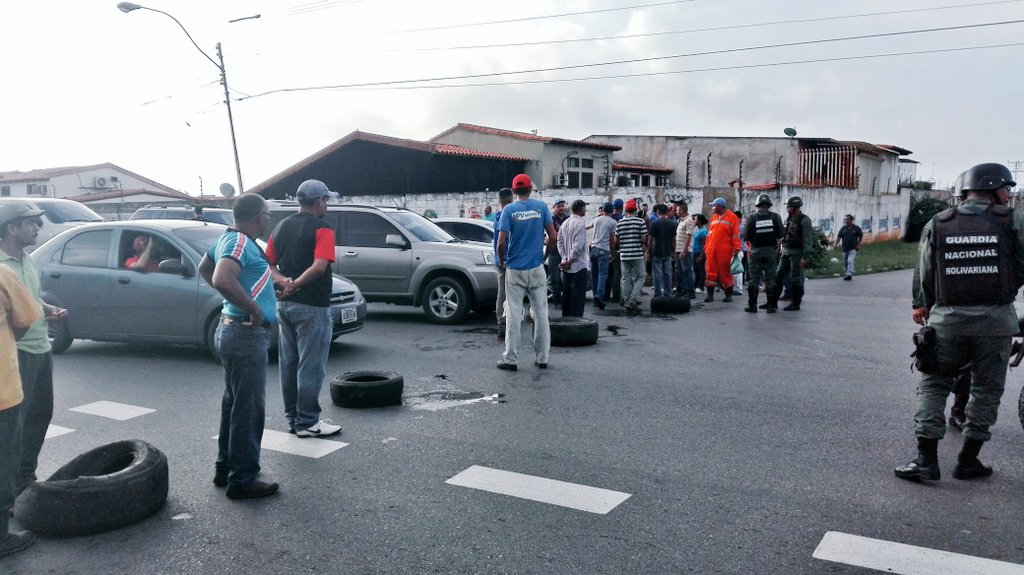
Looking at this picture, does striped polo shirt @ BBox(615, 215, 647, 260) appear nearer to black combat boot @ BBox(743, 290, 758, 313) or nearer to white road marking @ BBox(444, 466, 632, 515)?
black combat boot @ BBox(743, 290, 758, 313)

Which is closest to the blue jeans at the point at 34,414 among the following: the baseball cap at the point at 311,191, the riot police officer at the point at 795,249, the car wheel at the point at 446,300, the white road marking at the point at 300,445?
the white road marking at the point at 300,445

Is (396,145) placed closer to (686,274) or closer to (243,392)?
(686,274)

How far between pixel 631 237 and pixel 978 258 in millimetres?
8287

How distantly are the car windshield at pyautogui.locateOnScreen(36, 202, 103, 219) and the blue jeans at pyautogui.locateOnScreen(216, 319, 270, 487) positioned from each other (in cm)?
1238

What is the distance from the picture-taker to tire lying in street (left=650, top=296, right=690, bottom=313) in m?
12.9

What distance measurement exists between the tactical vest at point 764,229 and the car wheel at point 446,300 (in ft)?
15.5

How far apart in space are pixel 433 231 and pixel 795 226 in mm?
5838

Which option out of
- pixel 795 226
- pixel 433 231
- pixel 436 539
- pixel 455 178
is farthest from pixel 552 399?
pixel 455 178

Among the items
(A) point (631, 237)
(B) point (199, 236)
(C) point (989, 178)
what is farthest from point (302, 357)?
(A) point (631, 237)

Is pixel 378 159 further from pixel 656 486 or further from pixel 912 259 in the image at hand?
pixel 656 486

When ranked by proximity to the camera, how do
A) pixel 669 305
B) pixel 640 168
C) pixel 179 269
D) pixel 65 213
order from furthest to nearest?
pixel 640 168
pixel 65 213
pixel 669 305
pixel 179 269

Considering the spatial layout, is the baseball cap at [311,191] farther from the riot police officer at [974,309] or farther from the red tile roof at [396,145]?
the red tile roof at [396,145]

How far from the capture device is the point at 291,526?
4238 millimetres

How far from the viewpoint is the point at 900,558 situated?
3746 millimetres
